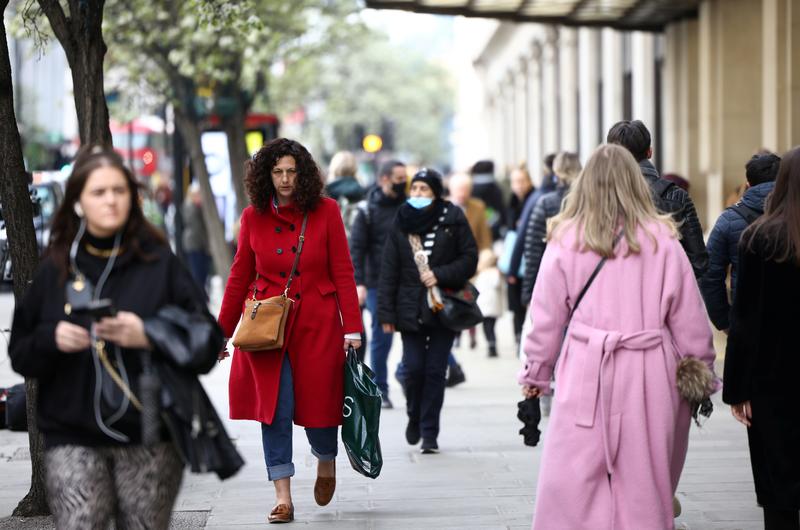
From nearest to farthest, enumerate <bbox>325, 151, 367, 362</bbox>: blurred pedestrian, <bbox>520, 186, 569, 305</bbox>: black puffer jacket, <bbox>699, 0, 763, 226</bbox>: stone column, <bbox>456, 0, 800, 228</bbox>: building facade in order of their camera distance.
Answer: <bbox>520, 186, 569, 305</bbox>: black puffer jacket, <bbox>325, 151, 367, 362</bbox>: blurred pedestrian, <bbox>456, 0, 800, 228</bbox>: building facade, <bbox>699, 0, 763, 226</bbox>: stone column

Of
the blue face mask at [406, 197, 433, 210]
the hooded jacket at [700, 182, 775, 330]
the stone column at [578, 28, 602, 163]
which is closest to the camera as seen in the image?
the hooded jacket at [700, 182, 775, 330]

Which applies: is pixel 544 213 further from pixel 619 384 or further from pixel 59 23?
pixel 619 384

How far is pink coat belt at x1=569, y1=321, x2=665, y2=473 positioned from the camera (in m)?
5.37

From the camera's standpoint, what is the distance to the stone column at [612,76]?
25109 millimetres

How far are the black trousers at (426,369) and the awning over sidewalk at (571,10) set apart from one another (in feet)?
27.9

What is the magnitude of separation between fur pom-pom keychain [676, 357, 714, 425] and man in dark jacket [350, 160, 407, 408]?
5.43m

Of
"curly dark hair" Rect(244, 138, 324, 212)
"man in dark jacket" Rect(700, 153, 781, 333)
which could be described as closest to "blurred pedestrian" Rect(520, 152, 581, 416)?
"man in dark jacket" Rect(700, 153, 781, 333)

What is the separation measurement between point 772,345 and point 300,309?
2.47 m

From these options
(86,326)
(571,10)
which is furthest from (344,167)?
(571,10)

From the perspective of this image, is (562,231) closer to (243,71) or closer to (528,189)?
(528,189)

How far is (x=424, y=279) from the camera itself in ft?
29.3

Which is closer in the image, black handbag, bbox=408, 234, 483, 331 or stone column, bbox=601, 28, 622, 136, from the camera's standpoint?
black handbag, bbox=408, 234, 483, 331

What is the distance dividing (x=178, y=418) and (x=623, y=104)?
2140 centimetres

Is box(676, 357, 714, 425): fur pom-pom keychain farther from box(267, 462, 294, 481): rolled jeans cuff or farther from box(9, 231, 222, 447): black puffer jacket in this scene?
box(267, 462, 294, 481): rolled jeans cuff
